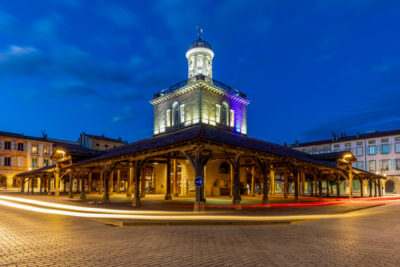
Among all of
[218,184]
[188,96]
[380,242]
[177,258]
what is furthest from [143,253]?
[188,96]

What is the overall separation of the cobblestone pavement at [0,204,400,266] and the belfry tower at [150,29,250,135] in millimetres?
22496

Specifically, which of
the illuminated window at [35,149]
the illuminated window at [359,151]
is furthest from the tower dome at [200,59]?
the illuminated window at [35,149]

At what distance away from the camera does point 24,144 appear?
53375mm

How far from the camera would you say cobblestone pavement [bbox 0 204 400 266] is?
5.62 m

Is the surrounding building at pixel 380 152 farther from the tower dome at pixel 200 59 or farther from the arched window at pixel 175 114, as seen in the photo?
the arched window at pixel 175 114

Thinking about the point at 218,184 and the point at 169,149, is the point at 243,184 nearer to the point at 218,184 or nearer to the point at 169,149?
the point at 218,184

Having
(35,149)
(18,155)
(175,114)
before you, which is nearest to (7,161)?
(18,155)

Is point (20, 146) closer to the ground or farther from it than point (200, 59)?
closer to the ground

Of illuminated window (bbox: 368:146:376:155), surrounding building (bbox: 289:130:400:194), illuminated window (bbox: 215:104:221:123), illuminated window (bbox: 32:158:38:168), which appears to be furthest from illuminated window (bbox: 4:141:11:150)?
illuminated window (bbox: 368:146:376:155)

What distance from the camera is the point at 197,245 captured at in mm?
7047

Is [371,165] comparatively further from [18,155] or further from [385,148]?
[18,155]

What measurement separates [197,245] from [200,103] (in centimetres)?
2525

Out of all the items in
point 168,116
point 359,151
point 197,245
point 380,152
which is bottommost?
point 197,245

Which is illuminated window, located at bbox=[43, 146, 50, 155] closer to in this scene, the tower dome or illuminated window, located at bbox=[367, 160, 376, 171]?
the tower dome
